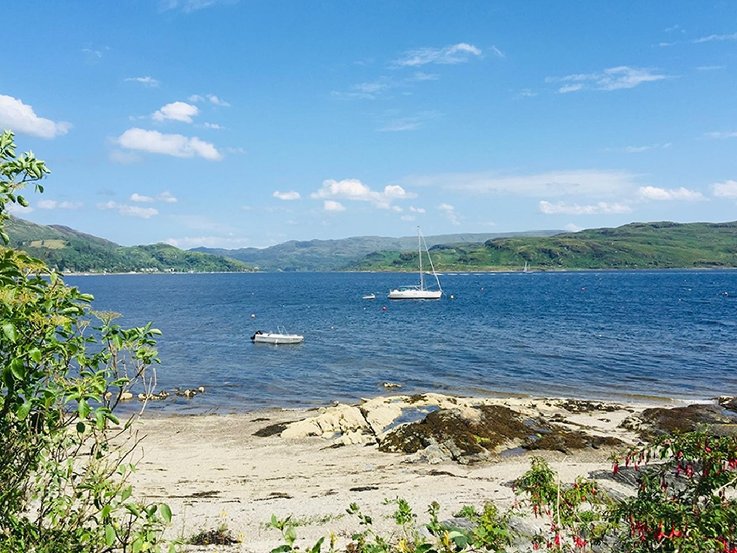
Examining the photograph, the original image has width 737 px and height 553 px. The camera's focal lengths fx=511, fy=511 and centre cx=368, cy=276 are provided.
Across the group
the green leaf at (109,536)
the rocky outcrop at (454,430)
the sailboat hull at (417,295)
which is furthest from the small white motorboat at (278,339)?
the sailboat hull at (417,295)

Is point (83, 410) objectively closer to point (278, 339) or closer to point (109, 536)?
point (109, 536)

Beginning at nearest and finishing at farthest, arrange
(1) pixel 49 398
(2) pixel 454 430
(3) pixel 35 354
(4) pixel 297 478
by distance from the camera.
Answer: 1. (3) pixel 35 354
2. (1) pixel 49 398
3. (4) pixel 297 478
4. (2) pixel 454 430

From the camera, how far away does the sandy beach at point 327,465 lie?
56.2 feet

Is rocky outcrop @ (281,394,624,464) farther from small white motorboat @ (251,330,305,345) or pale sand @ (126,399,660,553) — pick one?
small white motorboat @ (251,330,305,345)

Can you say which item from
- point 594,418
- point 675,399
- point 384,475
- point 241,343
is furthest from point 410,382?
point 241,343

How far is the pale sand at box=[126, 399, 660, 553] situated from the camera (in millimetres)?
16531

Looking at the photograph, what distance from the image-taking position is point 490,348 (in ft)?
215

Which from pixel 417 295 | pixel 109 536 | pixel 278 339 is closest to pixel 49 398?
pixel 109 536

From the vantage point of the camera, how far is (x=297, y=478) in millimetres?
23125

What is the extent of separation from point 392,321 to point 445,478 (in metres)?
75.5

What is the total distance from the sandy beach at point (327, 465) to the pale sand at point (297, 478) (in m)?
0.05

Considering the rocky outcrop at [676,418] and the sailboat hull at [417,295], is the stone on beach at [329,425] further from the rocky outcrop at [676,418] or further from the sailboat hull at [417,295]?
the sailboat hull at [417,295]

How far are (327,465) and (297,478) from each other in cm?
240

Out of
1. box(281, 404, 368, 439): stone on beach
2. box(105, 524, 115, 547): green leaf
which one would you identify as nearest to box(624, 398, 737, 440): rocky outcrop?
box(281, 404, 368, 439): stone on beach
